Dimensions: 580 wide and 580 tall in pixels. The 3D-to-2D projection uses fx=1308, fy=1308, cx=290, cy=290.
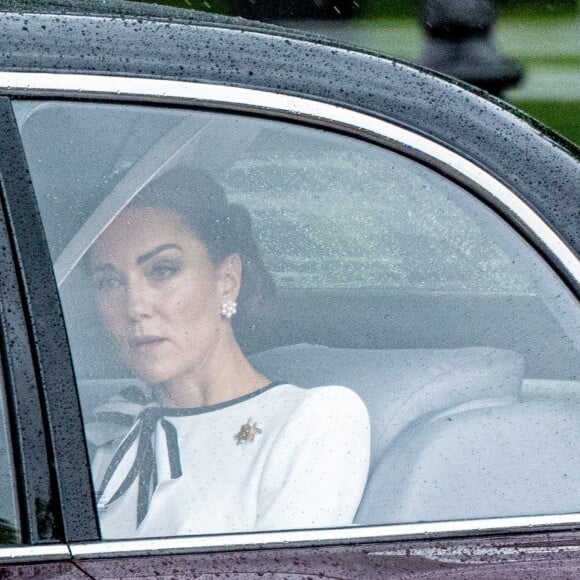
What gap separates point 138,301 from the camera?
1715 mm

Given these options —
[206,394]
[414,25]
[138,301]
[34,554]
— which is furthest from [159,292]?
[414,25]

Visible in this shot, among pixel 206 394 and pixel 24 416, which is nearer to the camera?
pixel 24 416

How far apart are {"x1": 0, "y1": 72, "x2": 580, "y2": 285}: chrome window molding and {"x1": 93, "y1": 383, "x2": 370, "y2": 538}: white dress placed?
323 millimetres

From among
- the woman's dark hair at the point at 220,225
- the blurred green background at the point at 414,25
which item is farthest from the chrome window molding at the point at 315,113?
the blurred green background at the point at 414,25

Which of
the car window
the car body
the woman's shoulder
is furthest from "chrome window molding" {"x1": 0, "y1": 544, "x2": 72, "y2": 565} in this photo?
the woman's shoulder

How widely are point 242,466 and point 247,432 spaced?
5 centimetres

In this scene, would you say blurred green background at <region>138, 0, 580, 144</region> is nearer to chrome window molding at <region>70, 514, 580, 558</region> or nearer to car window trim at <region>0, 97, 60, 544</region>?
chrome window molding at <region>70, 514, 580, 558</region>

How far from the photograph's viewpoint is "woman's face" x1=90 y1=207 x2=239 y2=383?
1.70 m

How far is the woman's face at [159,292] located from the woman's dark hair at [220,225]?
13mm

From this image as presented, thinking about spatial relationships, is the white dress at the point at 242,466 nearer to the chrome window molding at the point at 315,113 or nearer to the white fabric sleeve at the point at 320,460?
the white fabric sleeve at the point at 320,460

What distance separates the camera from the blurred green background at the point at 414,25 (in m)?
13.1

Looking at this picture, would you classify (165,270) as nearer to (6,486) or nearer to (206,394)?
(206,394)

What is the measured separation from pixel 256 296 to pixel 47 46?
414 millimetres

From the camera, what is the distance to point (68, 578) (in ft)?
5.01
